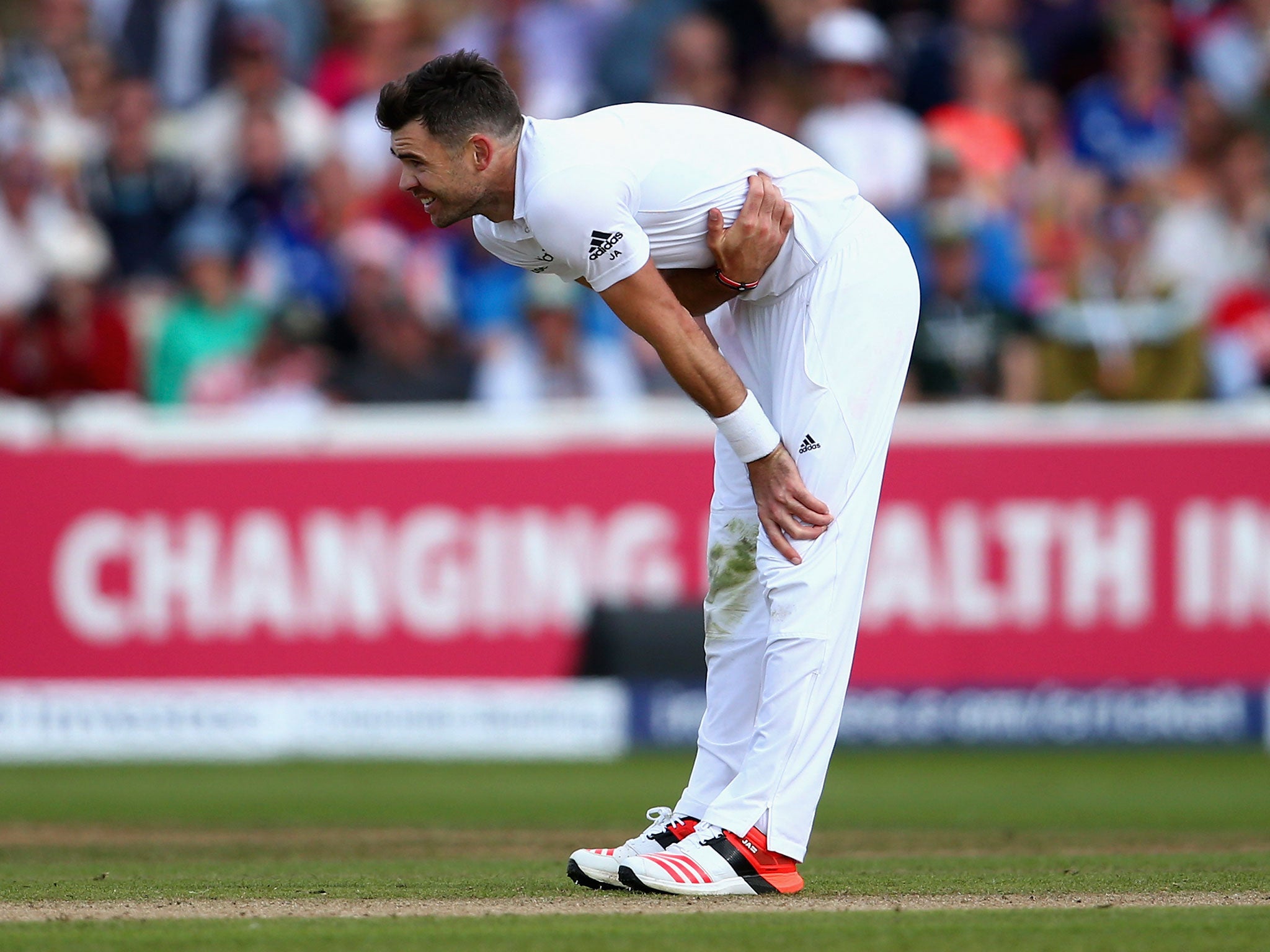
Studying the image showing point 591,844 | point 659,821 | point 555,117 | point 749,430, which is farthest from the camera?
point 555,117

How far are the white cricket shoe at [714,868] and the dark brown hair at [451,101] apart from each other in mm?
1768

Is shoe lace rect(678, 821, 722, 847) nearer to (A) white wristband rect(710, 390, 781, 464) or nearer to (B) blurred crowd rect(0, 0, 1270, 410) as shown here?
(A) white wristband rect(710, 390, 781, 464)

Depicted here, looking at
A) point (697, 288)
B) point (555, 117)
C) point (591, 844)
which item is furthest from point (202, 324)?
point (697, 288)

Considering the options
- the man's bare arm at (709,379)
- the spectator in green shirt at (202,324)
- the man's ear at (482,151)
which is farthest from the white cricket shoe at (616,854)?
the spectator in green shirt at (202,324)

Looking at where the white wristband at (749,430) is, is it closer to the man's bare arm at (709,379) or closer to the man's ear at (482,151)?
the man's bare arm at (709,379)

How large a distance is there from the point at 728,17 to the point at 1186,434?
15.4 ft

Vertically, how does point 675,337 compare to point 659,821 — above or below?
above

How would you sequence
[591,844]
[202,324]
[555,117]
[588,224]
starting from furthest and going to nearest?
[555,117], [202,324], [591,844], [588,224]

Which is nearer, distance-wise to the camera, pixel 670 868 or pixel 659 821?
pixel 670 868

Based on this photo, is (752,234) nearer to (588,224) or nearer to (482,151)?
(588,224)

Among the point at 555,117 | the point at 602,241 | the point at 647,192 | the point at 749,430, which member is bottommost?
the point at 749,430

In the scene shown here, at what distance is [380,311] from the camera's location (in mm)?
11094

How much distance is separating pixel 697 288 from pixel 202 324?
22.8 feet

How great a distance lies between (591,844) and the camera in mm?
6438
